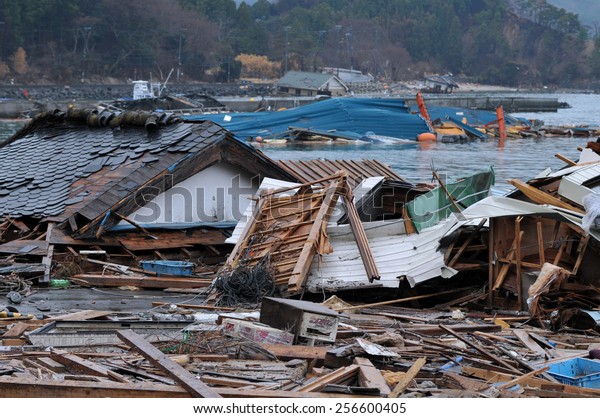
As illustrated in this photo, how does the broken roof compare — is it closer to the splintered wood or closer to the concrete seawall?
the splintered wood

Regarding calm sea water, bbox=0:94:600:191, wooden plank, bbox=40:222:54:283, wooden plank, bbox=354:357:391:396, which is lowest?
calm sea water, bbox=0:94:600:191

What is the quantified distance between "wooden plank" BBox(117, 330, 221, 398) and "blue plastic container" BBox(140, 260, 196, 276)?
6.67 meters

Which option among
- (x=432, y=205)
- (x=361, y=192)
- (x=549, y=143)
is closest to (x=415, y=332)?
(x=432, y=205)

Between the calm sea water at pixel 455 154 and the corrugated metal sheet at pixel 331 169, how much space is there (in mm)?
23922

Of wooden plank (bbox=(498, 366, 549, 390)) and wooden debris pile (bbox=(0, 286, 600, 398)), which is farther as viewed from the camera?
wooden plank (bbox=(498, 366, 549, 390))

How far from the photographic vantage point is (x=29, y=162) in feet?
59.5

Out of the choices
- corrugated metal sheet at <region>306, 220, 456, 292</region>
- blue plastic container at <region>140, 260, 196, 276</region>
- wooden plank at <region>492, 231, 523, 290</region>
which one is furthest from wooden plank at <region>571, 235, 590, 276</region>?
blue plastic container at <region>140, 260, 196, 276</region>

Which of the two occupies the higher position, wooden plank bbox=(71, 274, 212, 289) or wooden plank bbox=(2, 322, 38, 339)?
A: wooden plank bbox=(2, 322, 38, 339)

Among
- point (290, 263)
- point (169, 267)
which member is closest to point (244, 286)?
point (290, 263)

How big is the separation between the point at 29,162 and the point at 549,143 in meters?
54.1

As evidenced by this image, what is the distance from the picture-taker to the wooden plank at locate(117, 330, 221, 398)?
6.78m

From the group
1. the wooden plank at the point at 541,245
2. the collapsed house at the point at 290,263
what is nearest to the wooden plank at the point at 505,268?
the collapsed house at the point at 290,263

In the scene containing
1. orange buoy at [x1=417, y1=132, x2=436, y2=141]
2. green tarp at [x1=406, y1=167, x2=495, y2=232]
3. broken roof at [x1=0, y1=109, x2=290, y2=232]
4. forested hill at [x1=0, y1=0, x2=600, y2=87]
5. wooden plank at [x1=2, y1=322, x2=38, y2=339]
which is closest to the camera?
wooden plank at [x1=2, y1=322, x2=38, y2=339]

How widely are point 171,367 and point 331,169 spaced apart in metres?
11.9
